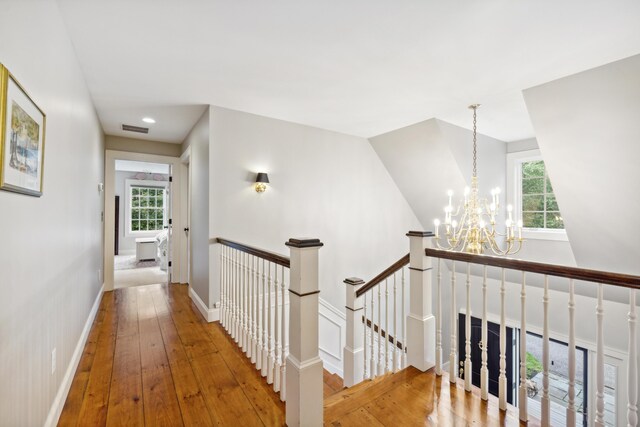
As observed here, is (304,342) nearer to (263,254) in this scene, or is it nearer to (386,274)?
(263,254)

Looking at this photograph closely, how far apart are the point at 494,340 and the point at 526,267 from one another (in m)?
4.17

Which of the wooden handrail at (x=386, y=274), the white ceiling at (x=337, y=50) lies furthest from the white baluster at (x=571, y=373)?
the white ceiling at (x=337, y=50)

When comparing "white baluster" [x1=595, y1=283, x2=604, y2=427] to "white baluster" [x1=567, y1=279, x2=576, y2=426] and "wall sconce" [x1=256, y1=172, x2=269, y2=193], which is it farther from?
"wall sconce" [x1=256, y1=172, x2=269, y2=193]

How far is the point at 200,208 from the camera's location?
3611mm

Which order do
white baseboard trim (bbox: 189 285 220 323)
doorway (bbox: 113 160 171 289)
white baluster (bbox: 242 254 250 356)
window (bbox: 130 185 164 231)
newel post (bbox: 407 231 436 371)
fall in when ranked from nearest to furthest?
1. newel post (bbox: 407 231 436 371)
2. white baluster (bbox: 242 254 250 356)
3. white baseboard trim (bbox: 189 285 220 323)
4. doorway (bbox: 113 160 171 289)
5. window (bbox: 130 185 164 231)

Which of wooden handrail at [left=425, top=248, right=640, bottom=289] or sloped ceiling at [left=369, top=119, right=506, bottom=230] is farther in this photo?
sloped ceiling at [left=369, top=119, right=506, bottom=230]

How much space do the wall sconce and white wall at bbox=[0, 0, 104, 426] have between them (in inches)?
65.6

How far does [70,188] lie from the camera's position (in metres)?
2.19

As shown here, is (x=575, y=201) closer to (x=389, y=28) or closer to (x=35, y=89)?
(x=389, y=28)

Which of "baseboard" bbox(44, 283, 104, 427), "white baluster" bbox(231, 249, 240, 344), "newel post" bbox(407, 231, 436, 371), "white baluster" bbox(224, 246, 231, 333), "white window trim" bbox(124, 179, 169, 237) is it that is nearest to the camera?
"baseboard" bbox(44, 283, 104, 427)

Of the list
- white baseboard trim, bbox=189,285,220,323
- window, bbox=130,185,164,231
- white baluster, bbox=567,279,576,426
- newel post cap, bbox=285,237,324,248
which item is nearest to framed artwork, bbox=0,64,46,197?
newel post cap, bbox=285,237,324,248

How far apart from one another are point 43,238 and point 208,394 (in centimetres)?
134

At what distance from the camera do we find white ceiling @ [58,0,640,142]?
183 centimetres

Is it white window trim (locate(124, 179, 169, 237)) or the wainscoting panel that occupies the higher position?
white window trim (locate(124, 179, 169, 237))
